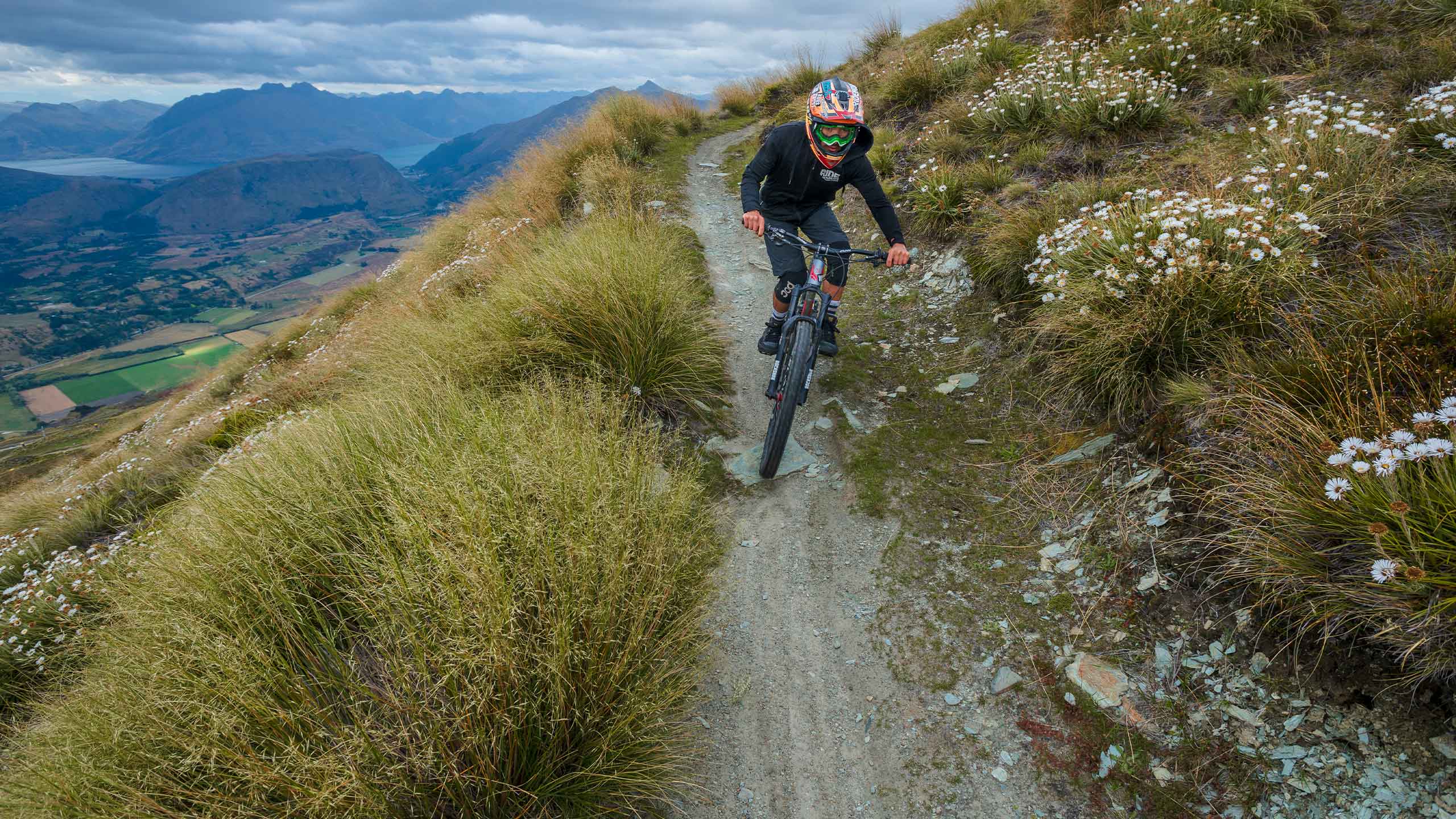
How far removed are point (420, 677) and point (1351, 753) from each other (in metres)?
4.14

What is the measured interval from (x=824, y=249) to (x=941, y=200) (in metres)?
3.76

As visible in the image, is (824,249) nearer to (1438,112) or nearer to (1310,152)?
(1310,152)

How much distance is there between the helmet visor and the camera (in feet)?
17.6

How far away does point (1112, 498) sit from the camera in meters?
4.09

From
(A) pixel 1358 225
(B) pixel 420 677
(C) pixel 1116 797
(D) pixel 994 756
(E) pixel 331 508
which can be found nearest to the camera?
(B) pixel 420 677

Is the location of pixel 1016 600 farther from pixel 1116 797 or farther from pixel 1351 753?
pixel 1351 753

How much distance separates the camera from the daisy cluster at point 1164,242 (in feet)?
13.9

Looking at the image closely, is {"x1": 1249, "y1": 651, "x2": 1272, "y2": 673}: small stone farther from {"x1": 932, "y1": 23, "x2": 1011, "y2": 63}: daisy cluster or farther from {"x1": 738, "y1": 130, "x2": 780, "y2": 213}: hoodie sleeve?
{"x1": 932, "y1": 23, "x2": 1011, "y2": 63}: daisy cluster

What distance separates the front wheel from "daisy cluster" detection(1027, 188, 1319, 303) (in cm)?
224

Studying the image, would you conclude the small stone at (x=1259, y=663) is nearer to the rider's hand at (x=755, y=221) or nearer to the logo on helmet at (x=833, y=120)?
the rider's hand at (x=755, y=221)

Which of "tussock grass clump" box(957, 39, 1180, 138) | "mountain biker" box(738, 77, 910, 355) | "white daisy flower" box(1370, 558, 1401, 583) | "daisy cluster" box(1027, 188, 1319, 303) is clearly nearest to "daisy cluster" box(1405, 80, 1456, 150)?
"daisy cluster" box(1027, 188, 1319, 303)

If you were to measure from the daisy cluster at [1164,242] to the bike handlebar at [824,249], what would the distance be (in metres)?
1.57

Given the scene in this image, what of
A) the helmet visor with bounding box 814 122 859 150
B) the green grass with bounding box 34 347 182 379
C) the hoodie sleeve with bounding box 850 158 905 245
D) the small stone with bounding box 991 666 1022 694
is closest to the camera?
the small stone with bounding box 991 666 1022 694

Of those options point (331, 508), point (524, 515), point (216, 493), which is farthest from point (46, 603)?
point (524, 515)
